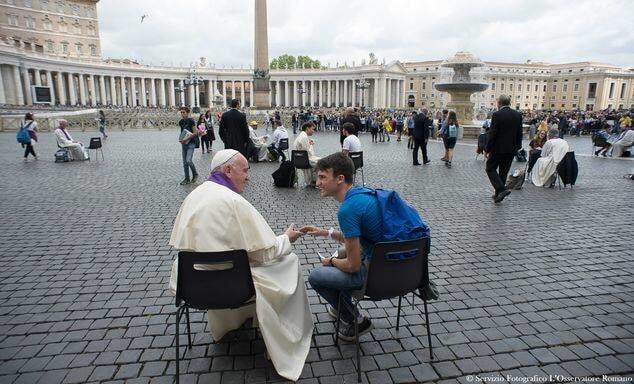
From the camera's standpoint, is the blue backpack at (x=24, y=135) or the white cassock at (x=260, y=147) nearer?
the blue backpack at (x=24, y=135)

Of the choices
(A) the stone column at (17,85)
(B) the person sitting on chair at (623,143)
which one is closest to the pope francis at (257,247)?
(B) the person sitting on chair at (623,143)

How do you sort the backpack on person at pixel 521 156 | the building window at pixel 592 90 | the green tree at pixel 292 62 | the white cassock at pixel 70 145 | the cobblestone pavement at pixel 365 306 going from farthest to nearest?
the green tree at pixel 292 62, the building window at pixel 592 90, the backpack on person at pixel 521 156, the white cassock at pixel 70 145, the cobblestone pavement at pixel 365 306

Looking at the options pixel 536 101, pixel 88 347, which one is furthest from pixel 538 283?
pixel 536 101

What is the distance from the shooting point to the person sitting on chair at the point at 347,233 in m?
2.76

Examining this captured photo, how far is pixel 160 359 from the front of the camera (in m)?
3.03

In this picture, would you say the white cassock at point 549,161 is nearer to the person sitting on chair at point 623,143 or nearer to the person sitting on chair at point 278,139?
the person sitting on chair at point 278,139

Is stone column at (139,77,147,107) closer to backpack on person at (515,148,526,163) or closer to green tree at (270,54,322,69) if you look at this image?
green tree at (270,54,322,69)

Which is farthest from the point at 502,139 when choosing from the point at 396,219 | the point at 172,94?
the point at 172,94

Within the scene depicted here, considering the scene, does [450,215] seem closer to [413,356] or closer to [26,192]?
[413,356]

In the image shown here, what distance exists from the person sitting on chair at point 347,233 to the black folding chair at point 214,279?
2.22ft

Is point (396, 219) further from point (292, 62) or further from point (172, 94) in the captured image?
point (292, 62)

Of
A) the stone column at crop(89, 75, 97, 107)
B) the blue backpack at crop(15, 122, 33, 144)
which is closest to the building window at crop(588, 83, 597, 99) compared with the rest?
the stone column at crop(89, 75, 97, 107)

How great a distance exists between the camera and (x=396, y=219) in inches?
112

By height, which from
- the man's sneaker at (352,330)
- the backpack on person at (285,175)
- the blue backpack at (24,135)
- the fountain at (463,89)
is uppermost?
the fountain at (463,89)
